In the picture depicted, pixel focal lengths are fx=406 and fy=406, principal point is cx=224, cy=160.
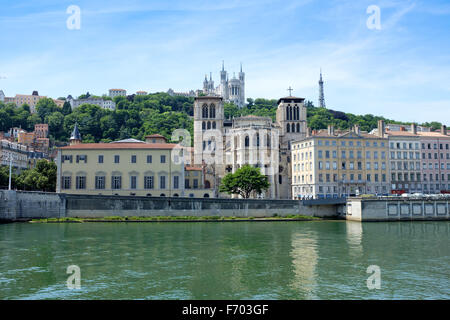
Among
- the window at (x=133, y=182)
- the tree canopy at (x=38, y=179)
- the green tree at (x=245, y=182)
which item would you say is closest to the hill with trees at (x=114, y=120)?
the tree canopy at (x=38, y=179)

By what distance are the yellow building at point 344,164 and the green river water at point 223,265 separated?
1254 inches

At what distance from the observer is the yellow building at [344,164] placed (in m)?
72.1

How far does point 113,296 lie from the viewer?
17984 mm

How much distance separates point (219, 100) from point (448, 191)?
53.4 meters

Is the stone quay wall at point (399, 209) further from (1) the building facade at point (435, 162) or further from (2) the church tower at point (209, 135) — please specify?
(2) the church tower at point (209, 135)

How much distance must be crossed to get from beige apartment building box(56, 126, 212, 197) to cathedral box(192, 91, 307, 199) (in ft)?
68.3

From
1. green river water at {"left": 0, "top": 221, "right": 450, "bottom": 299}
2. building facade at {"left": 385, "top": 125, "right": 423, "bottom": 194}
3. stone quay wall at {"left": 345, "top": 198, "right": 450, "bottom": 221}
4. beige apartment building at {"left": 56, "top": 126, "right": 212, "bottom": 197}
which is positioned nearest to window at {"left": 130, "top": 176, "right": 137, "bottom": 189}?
beige apartment building at {"left": 56, "top": 126, "right": 212, "bottom": 197}

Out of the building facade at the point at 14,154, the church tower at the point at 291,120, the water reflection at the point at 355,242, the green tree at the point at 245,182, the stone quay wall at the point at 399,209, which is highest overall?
the church tower at the point at 291,120

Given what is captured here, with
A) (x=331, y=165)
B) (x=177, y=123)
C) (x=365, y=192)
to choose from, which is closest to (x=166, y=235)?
(x=331, y=165)

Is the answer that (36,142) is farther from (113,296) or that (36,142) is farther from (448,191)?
(113,296)

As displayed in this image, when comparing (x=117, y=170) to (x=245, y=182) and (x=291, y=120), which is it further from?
(x=291, y=120)

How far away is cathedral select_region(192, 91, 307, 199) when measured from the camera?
85125mm

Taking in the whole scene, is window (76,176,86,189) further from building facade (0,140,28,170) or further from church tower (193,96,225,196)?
building facade (0,140,28,170)

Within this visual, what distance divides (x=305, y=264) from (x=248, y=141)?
6164 cm
